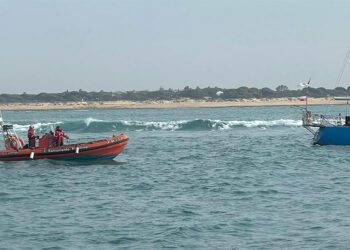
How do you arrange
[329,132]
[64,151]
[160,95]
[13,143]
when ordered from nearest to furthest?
[64,151], [13,143], [329,132], [160,95]

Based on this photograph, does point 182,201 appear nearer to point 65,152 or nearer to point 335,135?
point 65,152

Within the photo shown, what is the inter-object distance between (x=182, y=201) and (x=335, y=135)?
1761 cm

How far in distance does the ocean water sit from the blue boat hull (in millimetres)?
667

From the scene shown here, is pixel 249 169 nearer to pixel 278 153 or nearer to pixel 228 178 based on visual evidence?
pixel 228 178

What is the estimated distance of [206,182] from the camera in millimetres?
23609

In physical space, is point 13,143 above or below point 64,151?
above

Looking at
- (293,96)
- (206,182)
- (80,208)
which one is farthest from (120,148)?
(293,96)

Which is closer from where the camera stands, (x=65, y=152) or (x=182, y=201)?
(x=182, y=201)

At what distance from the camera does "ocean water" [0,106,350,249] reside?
51.5 feet

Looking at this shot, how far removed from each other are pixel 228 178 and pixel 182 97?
13282cm

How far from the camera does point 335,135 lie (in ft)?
118

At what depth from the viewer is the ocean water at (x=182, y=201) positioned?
618 inches

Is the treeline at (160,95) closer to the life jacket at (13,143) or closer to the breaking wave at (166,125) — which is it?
the breaking wave at (166,125)

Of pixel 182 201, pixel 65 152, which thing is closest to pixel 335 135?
pixel 65 152
